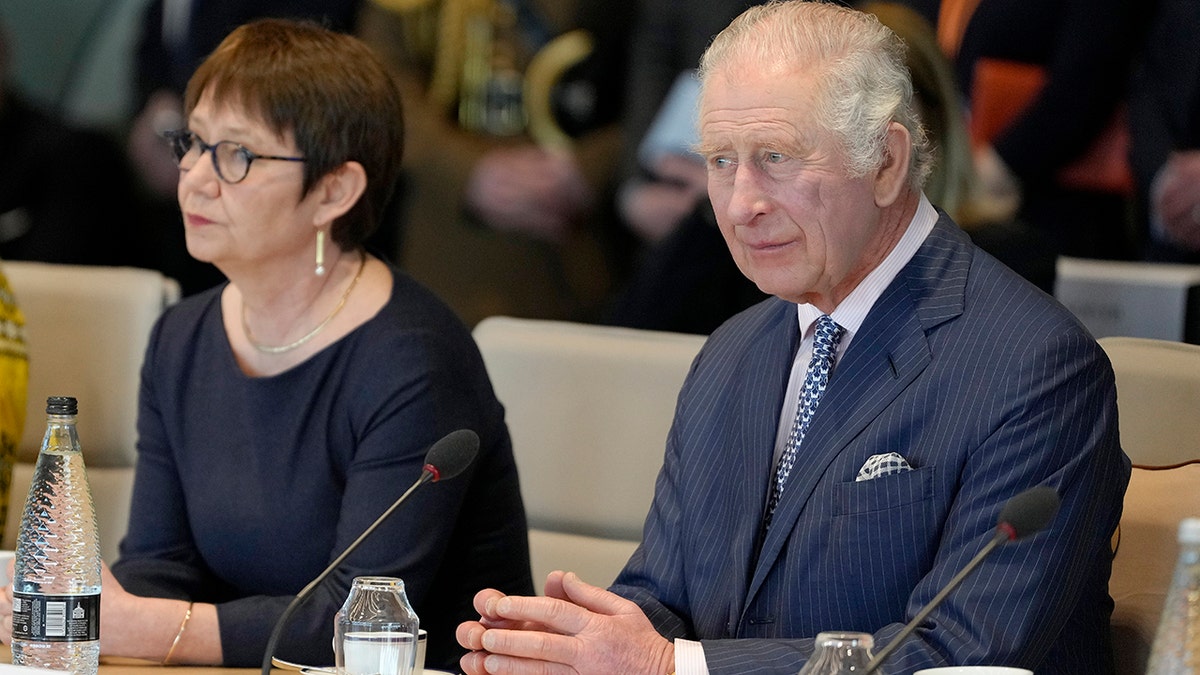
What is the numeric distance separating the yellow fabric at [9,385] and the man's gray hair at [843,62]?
120 centimetres

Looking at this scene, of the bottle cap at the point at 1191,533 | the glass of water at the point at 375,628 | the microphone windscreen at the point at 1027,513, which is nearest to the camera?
the bottle cap at the point at 1191,533

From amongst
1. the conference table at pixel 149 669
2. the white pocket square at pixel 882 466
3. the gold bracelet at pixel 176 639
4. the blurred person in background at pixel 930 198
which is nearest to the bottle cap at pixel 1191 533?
the white pocket square at pixel 882 466

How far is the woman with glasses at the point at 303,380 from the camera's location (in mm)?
1986

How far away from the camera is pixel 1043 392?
1502mm

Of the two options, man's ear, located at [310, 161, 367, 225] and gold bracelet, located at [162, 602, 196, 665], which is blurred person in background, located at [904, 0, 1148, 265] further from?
gold bracelet, located at [162, 602, 196, 665]

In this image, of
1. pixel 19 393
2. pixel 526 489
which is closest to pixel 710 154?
pixel 526 489

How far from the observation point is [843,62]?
162 cm

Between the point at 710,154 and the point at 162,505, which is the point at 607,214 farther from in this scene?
the point at 710,154

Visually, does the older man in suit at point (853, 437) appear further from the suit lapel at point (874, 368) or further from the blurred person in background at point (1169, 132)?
the blurred person in background at point (1169, 132)

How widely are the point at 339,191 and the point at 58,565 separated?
0.70m

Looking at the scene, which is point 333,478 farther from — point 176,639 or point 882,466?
point 882,466

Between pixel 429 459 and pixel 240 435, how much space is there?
0.68m

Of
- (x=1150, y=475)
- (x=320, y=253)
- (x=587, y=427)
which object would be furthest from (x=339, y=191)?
(x=1150, y=475)

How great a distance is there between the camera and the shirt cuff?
152cm
